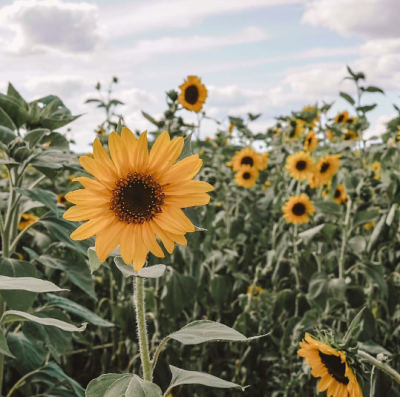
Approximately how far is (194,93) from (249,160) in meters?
0.68

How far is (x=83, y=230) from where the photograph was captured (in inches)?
40.0

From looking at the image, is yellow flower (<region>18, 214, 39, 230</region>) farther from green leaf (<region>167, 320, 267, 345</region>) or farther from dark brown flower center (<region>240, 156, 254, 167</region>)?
green leaf (<region>167, 320, 267, 345</region>)

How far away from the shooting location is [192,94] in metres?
3.36

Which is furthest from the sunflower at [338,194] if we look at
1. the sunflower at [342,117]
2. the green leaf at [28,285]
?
the green leaf at [28,285]

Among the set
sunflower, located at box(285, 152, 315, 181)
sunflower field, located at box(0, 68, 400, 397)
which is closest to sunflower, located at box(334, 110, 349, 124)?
sunflower field, located at box(0, 68, 400, 397)

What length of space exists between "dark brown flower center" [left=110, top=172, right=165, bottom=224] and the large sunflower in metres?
2.70

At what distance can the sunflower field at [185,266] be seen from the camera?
3.35 ft

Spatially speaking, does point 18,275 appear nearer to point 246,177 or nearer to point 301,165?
point 301,165

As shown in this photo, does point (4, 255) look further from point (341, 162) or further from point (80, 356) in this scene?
point (341, 162)

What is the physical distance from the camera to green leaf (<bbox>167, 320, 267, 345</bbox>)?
96cm

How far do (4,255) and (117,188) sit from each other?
74 cm

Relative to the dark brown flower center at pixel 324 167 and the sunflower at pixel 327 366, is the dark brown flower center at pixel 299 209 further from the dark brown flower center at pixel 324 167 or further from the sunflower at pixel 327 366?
the sunflower at pixel 327 366

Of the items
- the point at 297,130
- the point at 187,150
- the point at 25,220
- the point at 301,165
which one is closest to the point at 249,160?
the point at 297,130

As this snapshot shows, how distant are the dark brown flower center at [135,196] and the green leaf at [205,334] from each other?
23cm
